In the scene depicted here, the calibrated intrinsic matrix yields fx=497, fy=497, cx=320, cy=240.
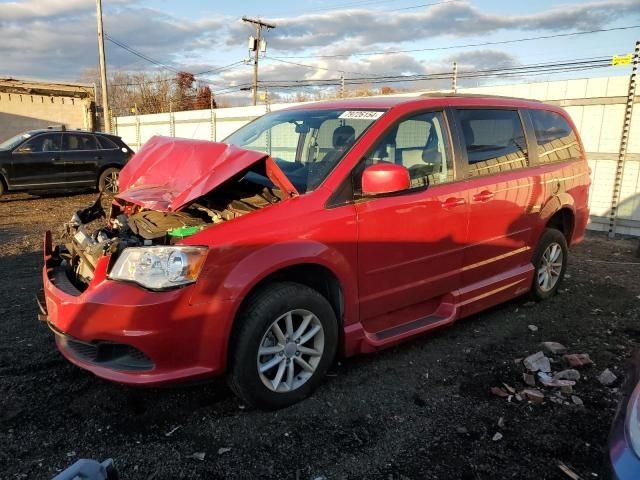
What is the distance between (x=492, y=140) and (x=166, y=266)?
9.79 feet

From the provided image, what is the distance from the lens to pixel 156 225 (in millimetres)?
3158

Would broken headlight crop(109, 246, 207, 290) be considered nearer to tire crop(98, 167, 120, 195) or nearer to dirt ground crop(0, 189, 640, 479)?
dirt ground crop(0, 189, 640, 479)

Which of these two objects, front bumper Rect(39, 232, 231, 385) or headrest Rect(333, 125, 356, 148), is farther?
headrest Rect(333, 125, 356, 148)

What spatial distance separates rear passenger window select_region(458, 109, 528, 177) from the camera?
4027 millimetres

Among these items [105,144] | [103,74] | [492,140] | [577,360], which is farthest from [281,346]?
[103,74]

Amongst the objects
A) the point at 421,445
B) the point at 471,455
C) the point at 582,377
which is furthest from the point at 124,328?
the point at 582,377

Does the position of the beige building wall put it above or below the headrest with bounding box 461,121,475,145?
above

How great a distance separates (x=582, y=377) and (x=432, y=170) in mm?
1841

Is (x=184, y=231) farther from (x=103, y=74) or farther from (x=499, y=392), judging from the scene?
(x=103, y=74)

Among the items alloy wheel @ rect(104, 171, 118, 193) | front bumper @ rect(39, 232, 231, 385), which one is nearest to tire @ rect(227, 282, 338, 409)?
front bumper @ rect(39, 232, 231, 385)

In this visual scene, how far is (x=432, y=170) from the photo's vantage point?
12.3 feet

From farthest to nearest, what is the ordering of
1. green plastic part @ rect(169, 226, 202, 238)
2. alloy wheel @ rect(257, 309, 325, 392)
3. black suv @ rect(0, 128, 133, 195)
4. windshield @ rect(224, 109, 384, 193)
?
1. black suv @ rect(0, 128, 133, 195)
2. windshield @ rect(224, 109, 384, 193)
3. alloy wheel @ rect(257, 309, 325, 392)
4. green plastic part @ rect(169, 226, 202, 238)

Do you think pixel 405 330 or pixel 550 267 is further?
pixel 550 267

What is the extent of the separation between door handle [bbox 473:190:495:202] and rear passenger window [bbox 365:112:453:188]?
0.31m
